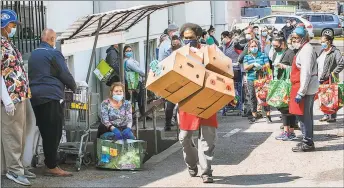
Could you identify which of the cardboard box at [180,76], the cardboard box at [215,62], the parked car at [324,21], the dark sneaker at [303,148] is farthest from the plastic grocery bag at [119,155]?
the parked car at [324,21]

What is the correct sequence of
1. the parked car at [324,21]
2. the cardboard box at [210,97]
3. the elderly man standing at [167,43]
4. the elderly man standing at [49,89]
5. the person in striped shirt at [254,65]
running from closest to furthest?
the cardboard box at [210,97]
the elderly man standing at [49,89]
the elderly man standing at [167,43]
the person in striped shirt at [254,65]
the parked car at [324,21]

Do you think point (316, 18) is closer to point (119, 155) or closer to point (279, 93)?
point (279, 93)

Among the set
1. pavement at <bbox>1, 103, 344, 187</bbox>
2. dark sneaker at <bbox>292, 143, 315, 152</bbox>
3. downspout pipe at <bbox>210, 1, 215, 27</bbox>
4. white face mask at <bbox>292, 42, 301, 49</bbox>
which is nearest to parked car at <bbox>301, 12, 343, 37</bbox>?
downspout pipe at <bbox>210, 1, 215, 27</bbox>

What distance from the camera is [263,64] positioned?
A: 14.4 metres

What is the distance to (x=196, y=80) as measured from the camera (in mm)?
8320

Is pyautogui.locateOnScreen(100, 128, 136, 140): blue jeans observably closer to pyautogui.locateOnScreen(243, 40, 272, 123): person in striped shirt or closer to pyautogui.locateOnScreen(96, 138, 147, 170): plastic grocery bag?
pyautogui.locateOnScreen(96, 138, 147, 170): plastic grocery bag

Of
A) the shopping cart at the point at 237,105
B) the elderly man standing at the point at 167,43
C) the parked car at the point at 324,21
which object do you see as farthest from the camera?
the parked car at the point at 324,21

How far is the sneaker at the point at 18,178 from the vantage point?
28.7 ft

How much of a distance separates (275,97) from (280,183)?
137 inches

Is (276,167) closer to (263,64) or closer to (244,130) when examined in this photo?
(244,130)

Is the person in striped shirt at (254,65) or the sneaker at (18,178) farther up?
the person in striped shirt at (254,65)

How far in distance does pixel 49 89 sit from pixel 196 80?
73.0 inches

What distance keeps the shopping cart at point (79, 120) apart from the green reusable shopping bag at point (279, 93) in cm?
328

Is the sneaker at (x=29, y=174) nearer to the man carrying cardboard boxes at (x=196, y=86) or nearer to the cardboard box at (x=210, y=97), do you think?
the man carrying cardboard boxes at (x=196, y=86)
